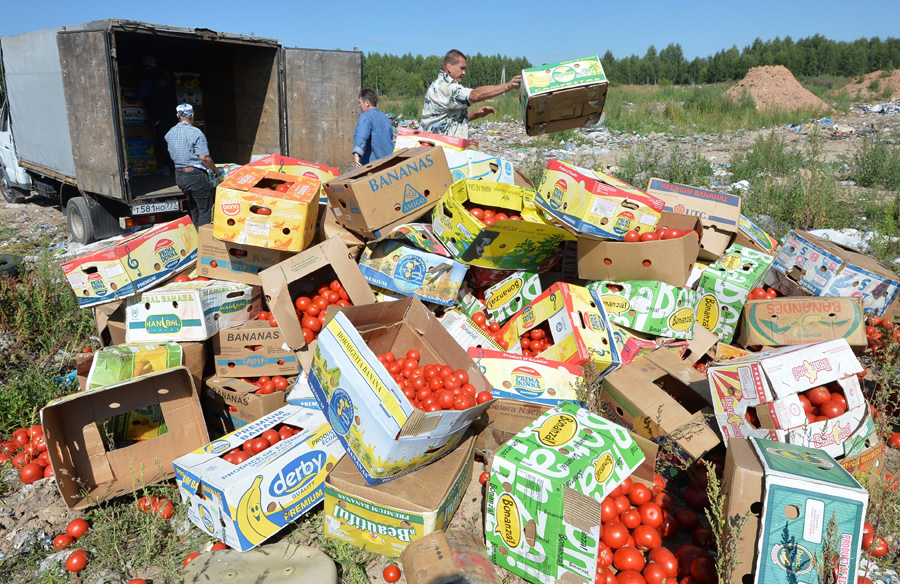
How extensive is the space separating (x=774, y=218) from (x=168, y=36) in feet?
24.6

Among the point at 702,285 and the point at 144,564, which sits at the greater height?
the point at 702,285

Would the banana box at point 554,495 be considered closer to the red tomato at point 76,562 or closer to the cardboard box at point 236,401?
the cardboard box at point 236,401

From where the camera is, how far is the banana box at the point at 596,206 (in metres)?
3.86

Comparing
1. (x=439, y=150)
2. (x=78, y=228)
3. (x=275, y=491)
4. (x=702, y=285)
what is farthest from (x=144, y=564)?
(x=78, y=228)

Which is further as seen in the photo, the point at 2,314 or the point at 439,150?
the point at 2,314

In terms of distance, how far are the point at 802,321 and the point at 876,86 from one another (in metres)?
→ 35.9

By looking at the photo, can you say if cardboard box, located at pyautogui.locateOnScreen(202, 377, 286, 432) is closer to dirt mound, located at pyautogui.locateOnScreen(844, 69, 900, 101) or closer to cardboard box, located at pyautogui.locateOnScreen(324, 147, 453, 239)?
cardboard box, located at pyautogui.locateOnScreen(324, 147, 453, 239)

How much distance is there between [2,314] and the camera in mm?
4867

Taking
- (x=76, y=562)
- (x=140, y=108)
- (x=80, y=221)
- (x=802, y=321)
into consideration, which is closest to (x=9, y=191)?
(x=140, y=108)

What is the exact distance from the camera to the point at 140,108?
8.63 m

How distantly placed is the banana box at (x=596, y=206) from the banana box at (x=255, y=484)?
216cm

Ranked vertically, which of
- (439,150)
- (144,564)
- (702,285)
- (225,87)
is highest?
(225,87)

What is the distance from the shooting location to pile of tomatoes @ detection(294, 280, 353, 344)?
13.1ft

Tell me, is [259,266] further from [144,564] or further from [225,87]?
[225,87]
